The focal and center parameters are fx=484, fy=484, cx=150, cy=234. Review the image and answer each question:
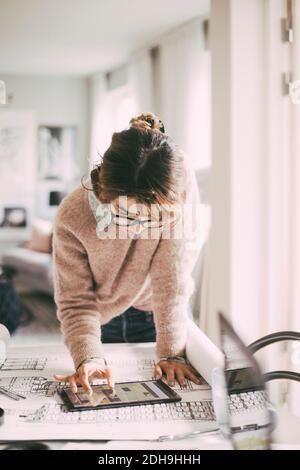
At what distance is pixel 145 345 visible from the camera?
1.08 meters

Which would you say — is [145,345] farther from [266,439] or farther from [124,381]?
[266,439]

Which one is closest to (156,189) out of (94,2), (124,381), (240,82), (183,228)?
(183,228)

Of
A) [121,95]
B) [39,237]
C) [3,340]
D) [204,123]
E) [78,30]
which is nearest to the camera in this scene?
[3,340]

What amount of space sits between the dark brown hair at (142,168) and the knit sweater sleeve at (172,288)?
0.11 meters

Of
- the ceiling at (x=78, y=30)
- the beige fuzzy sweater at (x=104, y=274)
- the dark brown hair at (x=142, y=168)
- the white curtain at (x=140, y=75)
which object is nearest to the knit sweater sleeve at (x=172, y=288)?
the beige fuzzy sweater at (x=104, y=274)

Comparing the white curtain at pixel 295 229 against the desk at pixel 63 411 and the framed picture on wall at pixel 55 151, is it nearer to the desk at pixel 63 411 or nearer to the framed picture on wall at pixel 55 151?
the desk at pixel 63 411

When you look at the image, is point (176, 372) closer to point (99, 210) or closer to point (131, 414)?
point (131, 414)

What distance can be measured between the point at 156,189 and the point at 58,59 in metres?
0.64

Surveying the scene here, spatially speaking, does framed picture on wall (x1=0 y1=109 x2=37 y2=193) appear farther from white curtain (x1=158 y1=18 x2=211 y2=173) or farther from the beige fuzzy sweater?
white curtain (x1=158 y1=18 x2=211 y2=173)

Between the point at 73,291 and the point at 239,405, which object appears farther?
the point at 73,291

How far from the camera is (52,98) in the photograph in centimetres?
138

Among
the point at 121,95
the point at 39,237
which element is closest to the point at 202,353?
the point at 121,95

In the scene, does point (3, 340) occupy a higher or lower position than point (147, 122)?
lower

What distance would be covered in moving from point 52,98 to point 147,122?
0.55 m
